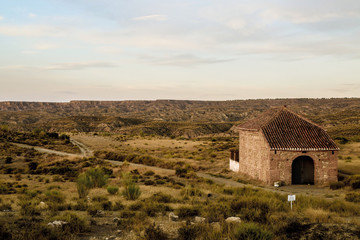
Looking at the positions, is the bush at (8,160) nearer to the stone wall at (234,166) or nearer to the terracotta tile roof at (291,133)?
the stone wall at (234,166)

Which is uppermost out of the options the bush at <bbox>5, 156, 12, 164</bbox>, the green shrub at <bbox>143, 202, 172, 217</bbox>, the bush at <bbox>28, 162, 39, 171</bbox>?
the green shrub at <bbox>143, 202, 172, 217</bbox>

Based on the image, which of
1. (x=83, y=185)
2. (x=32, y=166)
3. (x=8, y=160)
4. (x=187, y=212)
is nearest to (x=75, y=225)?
(x=187, y=212)

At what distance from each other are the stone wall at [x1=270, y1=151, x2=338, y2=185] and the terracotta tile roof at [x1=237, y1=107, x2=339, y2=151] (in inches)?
15.4

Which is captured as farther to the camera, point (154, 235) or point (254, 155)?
point (254, 155)

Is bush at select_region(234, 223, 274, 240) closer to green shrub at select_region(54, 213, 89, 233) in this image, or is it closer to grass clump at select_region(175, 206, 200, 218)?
grass clump at select_region(175, 206, 200, 218)

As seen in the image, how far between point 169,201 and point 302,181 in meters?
12.2

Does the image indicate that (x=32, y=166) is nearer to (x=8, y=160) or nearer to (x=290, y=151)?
(x=8, y=160)

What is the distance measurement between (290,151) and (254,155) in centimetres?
325

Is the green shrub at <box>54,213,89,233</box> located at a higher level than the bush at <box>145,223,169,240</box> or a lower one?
lower

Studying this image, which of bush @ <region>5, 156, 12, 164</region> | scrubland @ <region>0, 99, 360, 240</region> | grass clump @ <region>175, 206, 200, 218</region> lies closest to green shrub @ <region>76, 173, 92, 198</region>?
scrubland @ <region>0, 99, 360, 240</region>

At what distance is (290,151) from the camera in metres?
20.5

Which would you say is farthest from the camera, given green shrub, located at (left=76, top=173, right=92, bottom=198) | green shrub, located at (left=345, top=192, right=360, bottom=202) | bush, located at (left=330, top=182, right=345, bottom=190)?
bush, located at (left=330, top=182, right=345, bottom=190)

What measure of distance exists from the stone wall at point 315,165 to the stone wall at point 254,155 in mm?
586

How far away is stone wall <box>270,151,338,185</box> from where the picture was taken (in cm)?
2053
